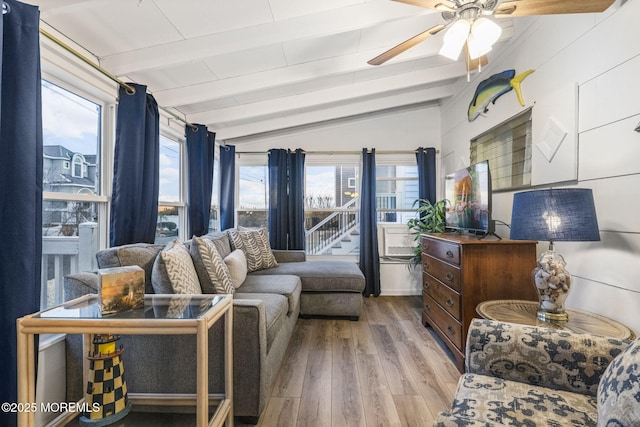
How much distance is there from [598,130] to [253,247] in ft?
9.92

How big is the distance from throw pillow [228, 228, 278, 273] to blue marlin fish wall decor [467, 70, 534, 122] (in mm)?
2779

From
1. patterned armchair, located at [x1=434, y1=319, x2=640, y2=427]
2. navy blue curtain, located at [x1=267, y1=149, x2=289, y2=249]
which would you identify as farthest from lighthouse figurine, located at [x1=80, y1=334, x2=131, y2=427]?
navy blue curtain, located at [x1=267, y1=149, x2=289, y2=249]

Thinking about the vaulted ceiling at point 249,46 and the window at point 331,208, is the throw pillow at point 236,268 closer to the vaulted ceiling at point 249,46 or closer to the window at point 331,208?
the vaulted ceiling at point 249,46

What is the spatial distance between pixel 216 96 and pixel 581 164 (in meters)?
2.88

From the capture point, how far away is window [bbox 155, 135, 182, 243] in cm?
291

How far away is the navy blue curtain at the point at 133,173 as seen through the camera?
2.03 meters

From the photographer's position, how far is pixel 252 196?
452 cm

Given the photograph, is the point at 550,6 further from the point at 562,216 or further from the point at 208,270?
the point at 208,270

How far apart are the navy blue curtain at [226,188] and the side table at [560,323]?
323cm

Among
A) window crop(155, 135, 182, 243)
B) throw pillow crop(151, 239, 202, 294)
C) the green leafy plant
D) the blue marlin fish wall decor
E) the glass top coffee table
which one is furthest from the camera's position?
the green leafy plant

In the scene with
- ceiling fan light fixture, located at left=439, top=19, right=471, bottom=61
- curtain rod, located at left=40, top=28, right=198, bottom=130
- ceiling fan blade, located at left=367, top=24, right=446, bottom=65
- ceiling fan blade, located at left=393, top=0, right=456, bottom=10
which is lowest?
curtain rod, located at left=40, top=28, right=198, bottom=130

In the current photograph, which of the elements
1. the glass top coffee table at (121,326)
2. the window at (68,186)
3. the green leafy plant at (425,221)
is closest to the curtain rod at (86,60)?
the window at (68,186)

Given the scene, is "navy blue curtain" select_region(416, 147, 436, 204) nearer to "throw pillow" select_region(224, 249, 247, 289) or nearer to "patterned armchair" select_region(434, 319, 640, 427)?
"throw pillow" select_region(224, 249, 247, 289)

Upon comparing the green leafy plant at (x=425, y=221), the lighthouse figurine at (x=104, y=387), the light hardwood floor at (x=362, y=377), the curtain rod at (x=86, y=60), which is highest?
the curtain rod at (x=86, y=60)
